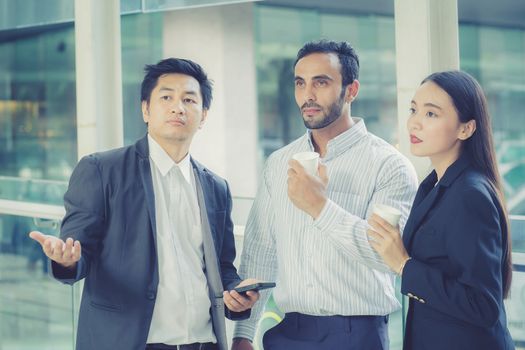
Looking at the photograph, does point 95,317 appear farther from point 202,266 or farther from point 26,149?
point 26,149

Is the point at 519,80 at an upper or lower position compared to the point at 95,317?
upper

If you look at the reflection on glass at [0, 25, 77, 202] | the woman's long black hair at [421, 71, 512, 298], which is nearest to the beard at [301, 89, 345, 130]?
the woman's long black hair at [421, 71, 512, 298]

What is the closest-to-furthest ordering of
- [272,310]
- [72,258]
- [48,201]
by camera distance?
[72,258], [272,310], [48,201]

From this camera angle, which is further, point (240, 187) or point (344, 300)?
point (240, 187)

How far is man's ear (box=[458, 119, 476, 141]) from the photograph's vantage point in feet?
6.41

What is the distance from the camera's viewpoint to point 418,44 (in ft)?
8.77

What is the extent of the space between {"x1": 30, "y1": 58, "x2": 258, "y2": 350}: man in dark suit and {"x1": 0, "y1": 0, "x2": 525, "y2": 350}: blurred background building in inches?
28.1

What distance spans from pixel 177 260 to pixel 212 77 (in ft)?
21.6

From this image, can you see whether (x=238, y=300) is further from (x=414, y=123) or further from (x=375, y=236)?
(x=414, y=123)

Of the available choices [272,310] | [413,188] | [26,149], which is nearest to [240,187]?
[26,149]

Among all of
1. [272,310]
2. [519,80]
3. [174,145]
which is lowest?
[272,310]

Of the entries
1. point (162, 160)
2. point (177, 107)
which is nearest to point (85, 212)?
point (162, 160)

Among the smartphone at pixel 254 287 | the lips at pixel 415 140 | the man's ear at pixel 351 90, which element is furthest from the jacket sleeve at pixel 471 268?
the man's ear at pixel 351 90

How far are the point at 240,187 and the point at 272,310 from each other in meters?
9.44
